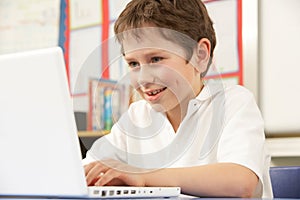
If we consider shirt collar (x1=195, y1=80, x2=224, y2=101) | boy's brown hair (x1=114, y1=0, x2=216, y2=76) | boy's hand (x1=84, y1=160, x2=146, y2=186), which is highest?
boy's brown hair (x1=114, y1=0, x2=216, y2=76)

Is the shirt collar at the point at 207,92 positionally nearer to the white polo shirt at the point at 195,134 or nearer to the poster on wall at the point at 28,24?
the white polo shirt at the point at 195,134

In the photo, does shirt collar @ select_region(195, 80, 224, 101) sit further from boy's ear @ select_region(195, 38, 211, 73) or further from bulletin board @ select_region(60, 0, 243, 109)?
bulletin board @ select_region(60, 0, 243, 109)

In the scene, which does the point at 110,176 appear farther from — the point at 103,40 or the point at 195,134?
the point at 103,40

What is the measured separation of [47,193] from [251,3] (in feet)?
4.08

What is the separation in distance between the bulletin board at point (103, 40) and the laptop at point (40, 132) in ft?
3.30

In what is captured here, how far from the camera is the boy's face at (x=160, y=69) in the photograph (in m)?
1.04

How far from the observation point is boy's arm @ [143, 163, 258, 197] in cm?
80

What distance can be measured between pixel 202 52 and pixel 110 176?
0.56m

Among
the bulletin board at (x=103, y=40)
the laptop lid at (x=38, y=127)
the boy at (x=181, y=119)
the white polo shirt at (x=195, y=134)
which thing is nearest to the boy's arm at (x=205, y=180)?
the boy at (x=181, y=119)

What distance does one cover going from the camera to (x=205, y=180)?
0.81 metres

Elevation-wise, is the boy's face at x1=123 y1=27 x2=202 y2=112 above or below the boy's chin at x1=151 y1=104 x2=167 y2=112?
above

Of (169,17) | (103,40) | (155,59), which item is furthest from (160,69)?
(103,40)

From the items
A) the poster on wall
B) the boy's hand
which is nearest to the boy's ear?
the boy's hand

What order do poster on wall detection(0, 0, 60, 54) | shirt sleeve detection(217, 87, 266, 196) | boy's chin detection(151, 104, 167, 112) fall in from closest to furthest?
1. shirt sleeve detection(217, 87, 266, 196)
2. boy's chin detection(151, 104, 167, 112)
3. poster on wall detection(0, 0, 60, 54)
